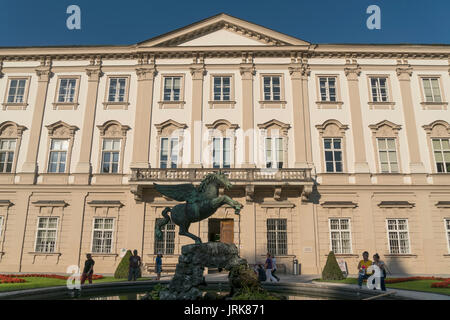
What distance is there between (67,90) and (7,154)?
21.9ft

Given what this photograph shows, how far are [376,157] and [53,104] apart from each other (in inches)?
996

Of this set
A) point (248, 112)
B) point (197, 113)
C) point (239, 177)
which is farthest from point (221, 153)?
point (248, 112)

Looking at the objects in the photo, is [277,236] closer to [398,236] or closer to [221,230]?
[221,230]

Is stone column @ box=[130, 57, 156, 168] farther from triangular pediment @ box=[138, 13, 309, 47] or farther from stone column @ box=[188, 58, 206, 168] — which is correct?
stone column @ box=[188, 58, 206, 168]

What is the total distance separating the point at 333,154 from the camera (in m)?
24.4

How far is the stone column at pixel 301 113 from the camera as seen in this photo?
949 inches

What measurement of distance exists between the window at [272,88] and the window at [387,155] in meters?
8.44

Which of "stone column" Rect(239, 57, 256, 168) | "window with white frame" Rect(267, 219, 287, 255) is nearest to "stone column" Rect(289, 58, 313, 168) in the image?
"stone column" Rect(239, 57, 256, 168)

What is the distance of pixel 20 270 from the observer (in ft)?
73.8

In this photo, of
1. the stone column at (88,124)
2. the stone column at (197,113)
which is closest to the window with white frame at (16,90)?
the stone column at (88,124)

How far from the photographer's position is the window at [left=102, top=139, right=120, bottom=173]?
24.5 meters

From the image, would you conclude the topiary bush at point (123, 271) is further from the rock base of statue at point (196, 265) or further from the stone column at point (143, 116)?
the rock base of statue at point (196, 265)

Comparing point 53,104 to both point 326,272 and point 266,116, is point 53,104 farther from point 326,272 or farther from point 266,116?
point 326,272
